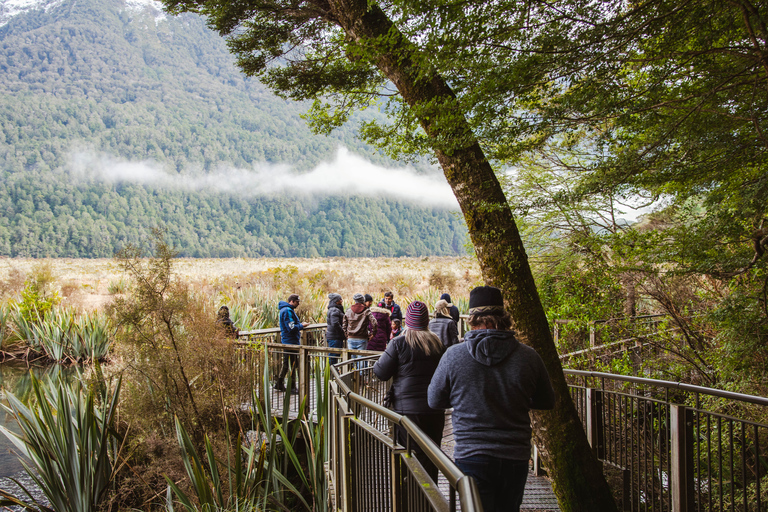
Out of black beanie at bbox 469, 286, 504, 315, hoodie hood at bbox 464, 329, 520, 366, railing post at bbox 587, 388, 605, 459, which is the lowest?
railing post at bbox 587, 388, 605, 459

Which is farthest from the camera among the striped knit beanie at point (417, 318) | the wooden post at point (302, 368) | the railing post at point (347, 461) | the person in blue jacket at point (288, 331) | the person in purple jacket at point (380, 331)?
the person in purple jacket at point (380, 331)

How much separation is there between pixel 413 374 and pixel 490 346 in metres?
1.50

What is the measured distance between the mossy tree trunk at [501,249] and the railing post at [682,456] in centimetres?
62

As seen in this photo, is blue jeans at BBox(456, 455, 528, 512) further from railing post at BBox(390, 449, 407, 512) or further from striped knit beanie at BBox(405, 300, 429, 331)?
striped knit beanie at BBox(405, 300, 429, 331)

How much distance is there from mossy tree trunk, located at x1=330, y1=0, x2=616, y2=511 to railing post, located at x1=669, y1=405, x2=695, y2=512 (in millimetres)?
622

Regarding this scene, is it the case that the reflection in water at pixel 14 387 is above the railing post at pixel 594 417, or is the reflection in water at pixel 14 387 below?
below

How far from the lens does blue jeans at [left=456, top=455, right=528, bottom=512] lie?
2504 mm

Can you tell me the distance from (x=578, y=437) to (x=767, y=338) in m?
2.19

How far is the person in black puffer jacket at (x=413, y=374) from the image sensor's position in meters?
3.87

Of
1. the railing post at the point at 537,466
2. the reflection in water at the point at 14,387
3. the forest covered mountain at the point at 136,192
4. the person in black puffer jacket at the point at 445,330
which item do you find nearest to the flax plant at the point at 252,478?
the person in black puffer jacket at the point at 445,330

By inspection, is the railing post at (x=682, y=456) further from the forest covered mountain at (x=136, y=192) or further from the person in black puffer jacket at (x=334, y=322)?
the forest covered mountain at (x=136, y=192)

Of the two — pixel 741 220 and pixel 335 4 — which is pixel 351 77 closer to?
pixel 335 4

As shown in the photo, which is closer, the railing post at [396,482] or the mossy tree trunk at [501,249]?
the railing post at [396,482]

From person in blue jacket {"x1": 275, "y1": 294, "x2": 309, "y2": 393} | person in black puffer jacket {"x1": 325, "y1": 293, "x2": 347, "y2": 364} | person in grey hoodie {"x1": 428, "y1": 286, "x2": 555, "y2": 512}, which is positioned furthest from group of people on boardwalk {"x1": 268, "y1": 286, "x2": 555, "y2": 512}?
person in black puffer jacket {"x1": 325, "y1": 293, "x2": 347, "y2": 364}
